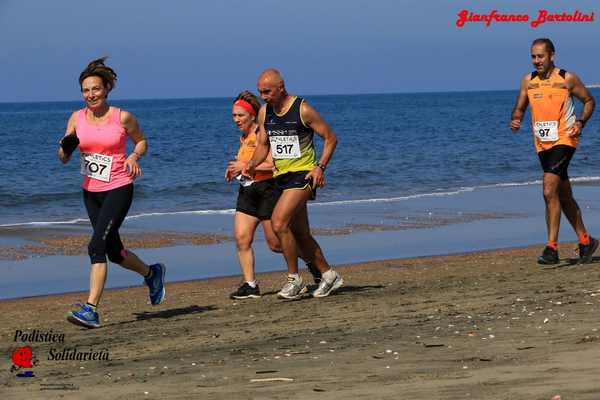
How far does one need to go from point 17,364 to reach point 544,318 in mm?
3191

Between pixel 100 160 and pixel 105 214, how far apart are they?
1.25 feet

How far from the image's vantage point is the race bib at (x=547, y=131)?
10.6 m

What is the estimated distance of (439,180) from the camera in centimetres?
2869

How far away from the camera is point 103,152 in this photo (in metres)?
8.46

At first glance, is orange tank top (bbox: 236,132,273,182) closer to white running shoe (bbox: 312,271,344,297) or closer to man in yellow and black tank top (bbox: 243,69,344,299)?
man in yellow and black tank top (bbox: 243,69,344,299)

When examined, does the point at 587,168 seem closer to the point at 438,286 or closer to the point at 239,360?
the point at 438,286

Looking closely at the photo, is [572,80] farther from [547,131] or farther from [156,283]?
[156,283]

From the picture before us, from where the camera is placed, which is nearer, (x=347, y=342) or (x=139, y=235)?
(x=347, y=342)

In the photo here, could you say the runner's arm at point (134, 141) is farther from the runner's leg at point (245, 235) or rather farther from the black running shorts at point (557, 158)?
the black running shorts at point (557, 158)

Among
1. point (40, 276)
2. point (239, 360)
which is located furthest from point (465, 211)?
point (239, 360)

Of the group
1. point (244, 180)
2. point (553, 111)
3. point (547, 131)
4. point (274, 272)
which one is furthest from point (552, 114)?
point (274, 272)

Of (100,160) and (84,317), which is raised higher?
(100,160)

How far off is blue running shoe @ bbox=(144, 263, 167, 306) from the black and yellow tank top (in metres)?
1.23

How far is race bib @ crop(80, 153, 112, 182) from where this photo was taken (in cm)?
846
